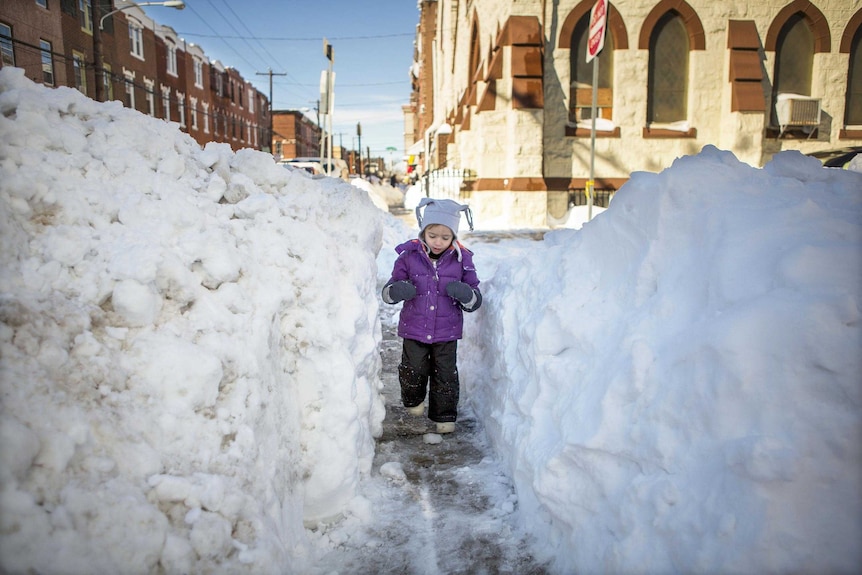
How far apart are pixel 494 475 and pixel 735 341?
1.66 m

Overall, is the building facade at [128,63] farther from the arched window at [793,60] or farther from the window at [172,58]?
the arched window at [793,60]

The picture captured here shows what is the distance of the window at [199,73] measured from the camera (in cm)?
3353

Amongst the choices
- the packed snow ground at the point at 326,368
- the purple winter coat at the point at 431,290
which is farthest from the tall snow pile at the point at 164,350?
the purple winter coat at the point at 431,290

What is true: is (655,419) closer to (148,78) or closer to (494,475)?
(494,475)

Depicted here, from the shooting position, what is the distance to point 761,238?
6.04ft

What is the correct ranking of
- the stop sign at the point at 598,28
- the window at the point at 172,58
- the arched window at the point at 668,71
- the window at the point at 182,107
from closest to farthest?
the stop sign at the point at 598,28, the arched window at the point at 668,71, the window at the point at 172,58, the window at the point at 182,107

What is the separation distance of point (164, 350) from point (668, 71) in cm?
1516

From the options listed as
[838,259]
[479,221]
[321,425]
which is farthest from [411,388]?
[479,221]

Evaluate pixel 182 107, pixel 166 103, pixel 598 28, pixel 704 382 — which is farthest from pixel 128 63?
pixel 704 382

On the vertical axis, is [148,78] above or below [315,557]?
above

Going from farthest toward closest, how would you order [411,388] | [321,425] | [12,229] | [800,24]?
[800,24] < [411,388] < [321,425] < [12,229]

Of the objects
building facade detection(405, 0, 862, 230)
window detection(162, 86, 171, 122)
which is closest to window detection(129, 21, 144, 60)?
window detection(162, 86, 171, 122)

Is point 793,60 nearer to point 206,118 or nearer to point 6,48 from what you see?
point 6,48

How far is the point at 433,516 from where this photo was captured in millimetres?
2494
